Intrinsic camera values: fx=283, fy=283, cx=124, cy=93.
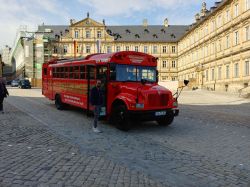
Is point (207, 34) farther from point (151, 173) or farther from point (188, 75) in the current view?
point (151, 173)

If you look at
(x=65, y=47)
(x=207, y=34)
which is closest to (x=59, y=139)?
(x=207, y=34)

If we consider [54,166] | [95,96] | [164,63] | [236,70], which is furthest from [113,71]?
[164,63]

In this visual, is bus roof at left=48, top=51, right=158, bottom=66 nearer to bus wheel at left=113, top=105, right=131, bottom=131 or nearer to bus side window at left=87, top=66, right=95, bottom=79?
bus side window at left=87, top=66, right=95, bottom=79

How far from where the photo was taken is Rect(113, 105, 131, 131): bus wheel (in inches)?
392

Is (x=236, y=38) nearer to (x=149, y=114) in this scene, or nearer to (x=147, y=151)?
(x=149, y=114)

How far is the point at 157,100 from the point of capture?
10.1 meters

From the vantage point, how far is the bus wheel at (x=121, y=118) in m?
9.97

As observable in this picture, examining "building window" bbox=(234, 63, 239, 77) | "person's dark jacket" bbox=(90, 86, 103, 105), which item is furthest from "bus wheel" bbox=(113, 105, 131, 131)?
"building window" bbox=(234, 63, 239, 77)

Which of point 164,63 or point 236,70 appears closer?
point 236,70

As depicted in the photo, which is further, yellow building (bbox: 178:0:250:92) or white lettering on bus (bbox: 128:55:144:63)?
yellow building (bbox: 178:0:250:92)

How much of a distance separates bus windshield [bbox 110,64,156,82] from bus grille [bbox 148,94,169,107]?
1439 mm

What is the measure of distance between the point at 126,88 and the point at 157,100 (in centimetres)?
122

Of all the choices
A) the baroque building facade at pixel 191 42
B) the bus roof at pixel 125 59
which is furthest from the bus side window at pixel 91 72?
the baroque building facade at pixel 191 42

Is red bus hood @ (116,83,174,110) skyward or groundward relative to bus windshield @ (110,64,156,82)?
groundward
